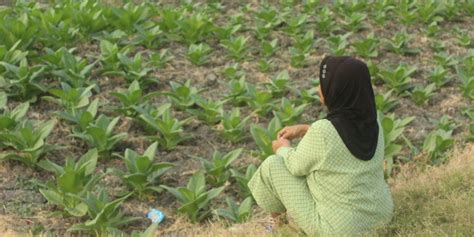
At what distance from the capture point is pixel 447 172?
5.03m

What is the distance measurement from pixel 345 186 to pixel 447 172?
1321 millimetres

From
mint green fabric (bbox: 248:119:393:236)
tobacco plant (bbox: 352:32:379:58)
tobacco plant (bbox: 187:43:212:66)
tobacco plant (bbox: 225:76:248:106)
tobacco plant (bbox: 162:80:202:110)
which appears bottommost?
tobacco plant (bbox: 352:32:379:58)

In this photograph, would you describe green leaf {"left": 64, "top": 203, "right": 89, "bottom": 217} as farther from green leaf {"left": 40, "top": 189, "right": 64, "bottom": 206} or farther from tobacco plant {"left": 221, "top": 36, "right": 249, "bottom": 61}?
tobacco plant {"left": 221, "top": 36, "right": 249, "bottom": 61}

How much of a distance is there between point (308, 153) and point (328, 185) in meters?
0.21

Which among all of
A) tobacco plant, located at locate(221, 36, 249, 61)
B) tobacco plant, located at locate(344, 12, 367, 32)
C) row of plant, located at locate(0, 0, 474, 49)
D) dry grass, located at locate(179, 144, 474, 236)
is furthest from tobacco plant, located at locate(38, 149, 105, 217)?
tobacco plant, located at locate(344, 12, 367, 32)

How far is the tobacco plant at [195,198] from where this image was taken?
15.9 ft

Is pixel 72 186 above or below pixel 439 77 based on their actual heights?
above

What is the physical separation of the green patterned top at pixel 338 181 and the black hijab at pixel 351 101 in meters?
0.05

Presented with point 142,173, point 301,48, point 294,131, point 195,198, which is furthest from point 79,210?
point 301,48

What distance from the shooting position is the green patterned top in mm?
3979

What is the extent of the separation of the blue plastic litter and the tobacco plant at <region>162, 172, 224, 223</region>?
0.43ft

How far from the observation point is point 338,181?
4.02 m

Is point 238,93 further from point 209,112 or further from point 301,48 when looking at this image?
point 301,48

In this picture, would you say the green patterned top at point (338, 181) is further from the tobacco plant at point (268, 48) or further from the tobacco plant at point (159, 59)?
the tobacco plant at point (268, 48)
